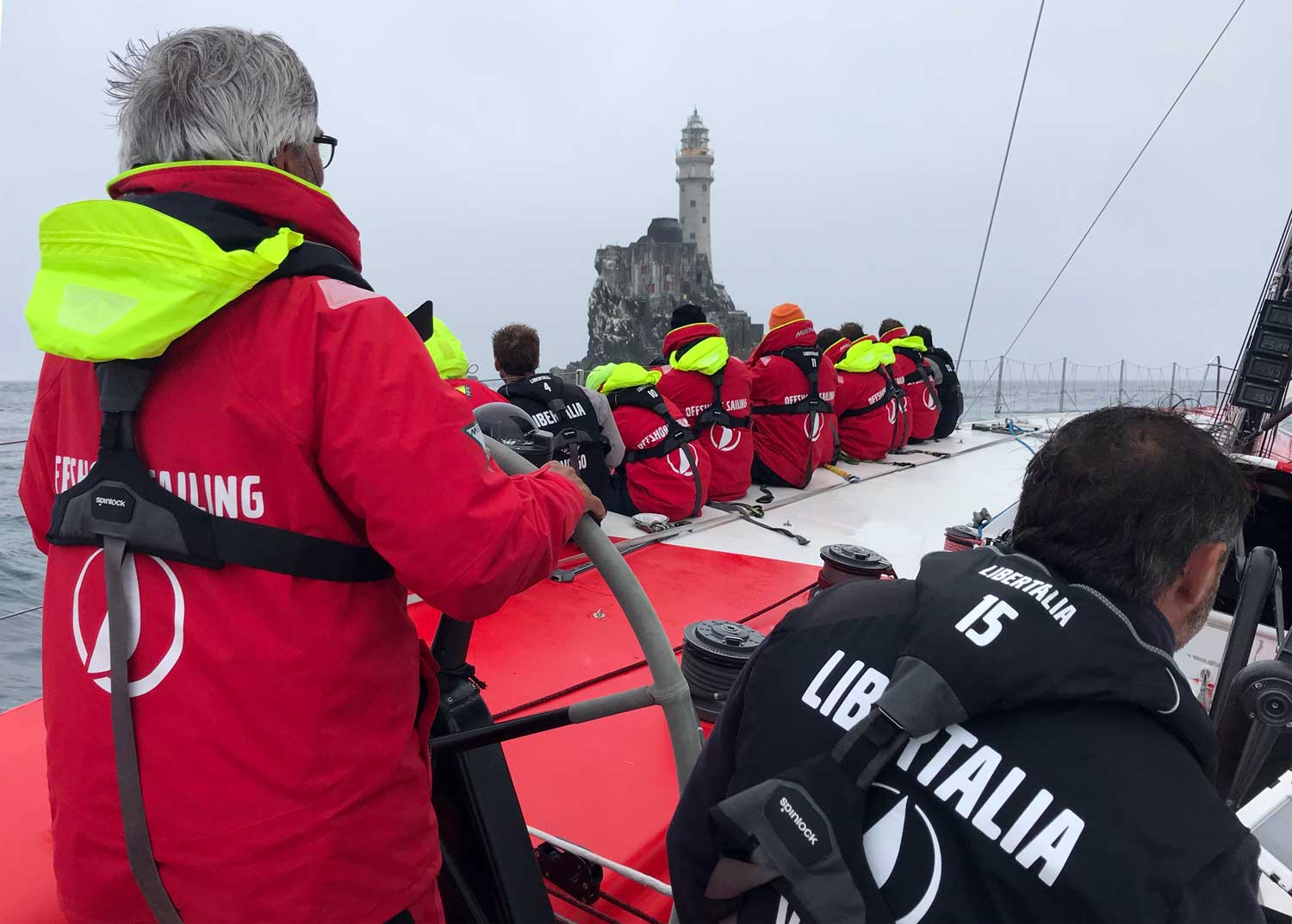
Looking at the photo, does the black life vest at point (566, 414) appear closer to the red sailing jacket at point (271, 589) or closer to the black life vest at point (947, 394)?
the red sailing jacket at point (271, 589)

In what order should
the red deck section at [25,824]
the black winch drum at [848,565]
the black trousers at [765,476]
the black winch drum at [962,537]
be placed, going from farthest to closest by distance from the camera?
the black trousers at [765,476]
the black winch drum at [962,537]
the black winch drum at [848,565]
the red deck section at [25,824]

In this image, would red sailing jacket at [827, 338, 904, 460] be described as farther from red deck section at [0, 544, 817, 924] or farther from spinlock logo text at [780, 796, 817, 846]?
spinlock logo text at [780, 796, 817, 846]

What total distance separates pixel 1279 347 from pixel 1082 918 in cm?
307

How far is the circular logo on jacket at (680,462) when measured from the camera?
4215 millimetres

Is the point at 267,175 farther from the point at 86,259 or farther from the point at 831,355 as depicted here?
the point at 831,355

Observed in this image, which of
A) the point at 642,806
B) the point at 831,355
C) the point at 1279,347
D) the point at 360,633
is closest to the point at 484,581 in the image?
the point at 360,633

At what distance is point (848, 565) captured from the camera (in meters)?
2.76

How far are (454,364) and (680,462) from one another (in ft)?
4.11

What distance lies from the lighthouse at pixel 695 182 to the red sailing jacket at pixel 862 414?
182 feet

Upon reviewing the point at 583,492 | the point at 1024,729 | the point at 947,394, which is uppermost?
the point at 583,492

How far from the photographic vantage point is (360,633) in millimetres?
964

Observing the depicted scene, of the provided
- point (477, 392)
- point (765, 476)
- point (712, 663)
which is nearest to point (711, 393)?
point (765, 476)

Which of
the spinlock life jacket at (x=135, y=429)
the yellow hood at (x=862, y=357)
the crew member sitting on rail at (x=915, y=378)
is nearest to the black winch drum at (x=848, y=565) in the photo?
the spinlock life jacket at (x=135, y=429)

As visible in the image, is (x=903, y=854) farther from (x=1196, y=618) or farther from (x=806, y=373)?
(x=806, y=373)
